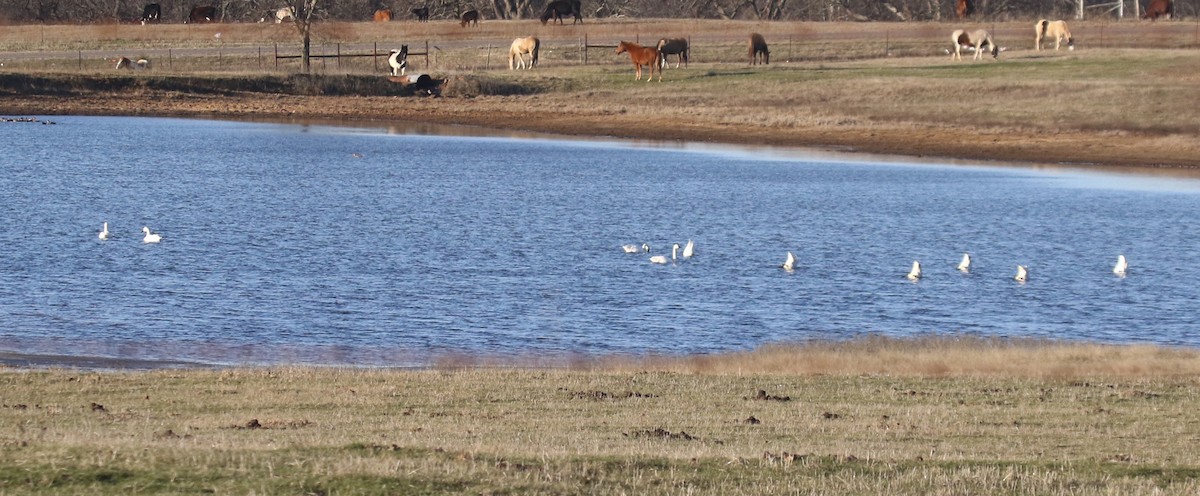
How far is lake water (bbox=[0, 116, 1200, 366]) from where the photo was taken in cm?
2197

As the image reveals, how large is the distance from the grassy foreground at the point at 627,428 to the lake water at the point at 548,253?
308 cm

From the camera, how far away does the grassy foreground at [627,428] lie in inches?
362

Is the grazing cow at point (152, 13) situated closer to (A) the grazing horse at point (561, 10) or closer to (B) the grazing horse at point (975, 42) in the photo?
(A) the grazing horse at point (561, 10)

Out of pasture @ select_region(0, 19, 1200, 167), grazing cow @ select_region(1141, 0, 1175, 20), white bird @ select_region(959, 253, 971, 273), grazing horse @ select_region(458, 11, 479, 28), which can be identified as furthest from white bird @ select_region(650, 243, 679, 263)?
grazing cow @ select_region(1141, 0, 1175, 20)

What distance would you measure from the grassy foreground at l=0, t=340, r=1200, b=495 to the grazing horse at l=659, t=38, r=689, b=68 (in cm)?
5202

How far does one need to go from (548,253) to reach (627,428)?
17.2m

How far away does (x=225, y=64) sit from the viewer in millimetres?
75688

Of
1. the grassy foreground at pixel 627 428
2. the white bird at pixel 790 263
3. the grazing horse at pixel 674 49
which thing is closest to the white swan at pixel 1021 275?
the white bird at pixel 790 263

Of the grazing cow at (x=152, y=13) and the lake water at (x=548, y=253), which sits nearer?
the lake water at (x=548, y=253)

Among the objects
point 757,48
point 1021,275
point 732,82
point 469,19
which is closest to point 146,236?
point 1021,275

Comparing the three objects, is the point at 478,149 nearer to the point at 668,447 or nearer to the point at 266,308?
the point at 266,308

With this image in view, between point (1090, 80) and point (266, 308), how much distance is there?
150 ft

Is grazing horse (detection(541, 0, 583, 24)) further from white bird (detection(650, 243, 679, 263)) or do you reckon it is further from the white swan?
the white swan

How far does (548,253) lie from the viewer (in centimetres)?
2995
